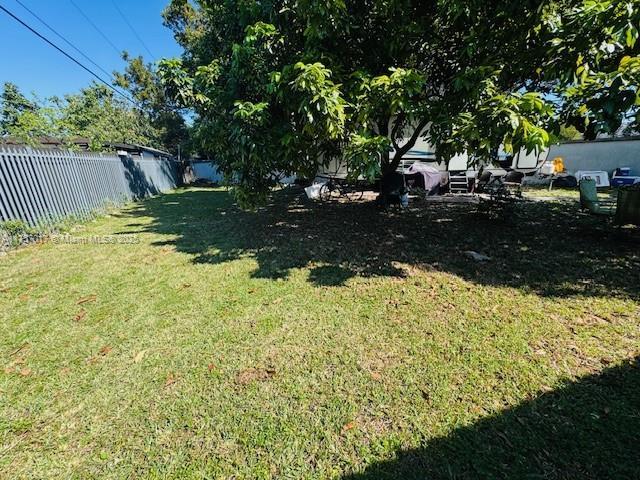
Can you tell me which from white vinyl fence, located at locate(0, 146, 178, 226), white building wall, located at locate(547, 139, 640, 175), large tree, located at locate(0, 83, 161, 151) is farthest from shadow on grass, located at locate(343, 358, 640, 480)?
white building wall, located at locate(547, 139, 640, 175)

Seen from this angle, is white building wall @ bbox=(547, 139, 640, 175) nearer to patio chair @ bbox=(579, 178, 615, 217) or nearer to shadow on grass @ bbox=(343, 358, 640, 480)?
patio chair @ bbox=(579, 178, 615, 217)

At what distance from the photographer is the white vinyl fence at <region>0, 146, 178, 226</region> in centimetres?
572

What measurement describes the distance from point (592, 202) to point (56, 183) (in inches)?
464

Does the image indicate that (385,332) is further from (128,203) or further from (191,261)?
(128,203)

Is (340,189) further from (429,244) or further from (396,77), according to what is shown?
(396,77)

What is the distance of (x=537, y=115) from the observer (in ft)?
11.0

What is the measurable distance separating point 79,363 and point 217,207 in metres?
8.26

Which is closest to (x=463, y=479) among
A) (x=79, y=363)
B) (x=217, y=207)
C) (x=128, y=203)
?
(x=79, y=363)

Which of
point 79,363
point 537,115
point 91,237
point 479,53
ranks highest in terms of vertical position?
point 479,53

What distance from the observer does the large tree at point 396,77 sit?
319cm

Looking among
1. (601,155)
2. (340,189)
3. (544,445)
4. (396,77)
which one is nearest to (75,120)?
(340,189)

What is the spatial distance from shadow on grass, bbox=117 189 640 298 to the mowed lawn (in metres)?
0.06

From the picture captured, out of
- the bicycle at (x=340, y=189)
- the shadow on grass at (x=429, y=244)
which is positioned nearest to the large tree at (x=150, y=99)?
the bicycle at (x=340, y=189)

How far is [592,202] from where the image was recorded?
220 inches
